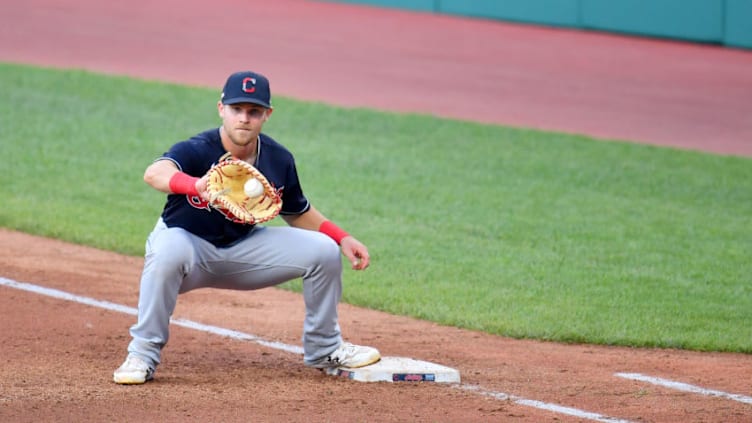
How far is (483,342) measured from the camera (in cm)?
708

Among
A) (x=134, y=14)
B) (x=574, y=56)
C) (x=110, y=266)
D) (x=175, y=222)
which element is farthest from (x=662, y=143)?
(x=134, y=14)

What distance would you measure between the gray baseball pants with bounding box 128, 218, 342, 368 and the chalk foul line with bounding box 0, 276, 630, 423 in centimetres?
66

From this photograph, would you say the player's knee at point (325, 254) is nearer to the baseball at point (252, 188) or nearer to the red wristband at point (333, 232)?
the red wristband at point (333, 232)

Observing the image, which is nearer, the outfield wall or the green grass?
the green grass

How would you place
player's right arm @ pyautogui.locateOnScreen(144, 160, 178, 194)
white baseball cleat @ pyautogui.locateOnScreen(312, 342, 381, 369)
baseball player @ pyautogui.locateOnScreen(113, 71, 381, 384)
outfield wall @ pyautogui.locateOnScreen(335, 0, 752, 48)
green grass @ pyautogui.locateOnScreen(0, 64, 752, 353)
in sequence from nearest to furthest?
player's right arm @ pyautogui.locateOnScreen(144, 160, 178, 194) < baseball player @ pyautogui.locateOnScreen(113, 71, 381, 384) < white baseball cleat @ pyautogui.locateOnScreen(312, 342, 381, 369) < green grass @ pyautogui.locateOnScreen(0, 64, 752, 353) < outfield wall @ pyautogui.locateOnScreen(335, 0, 752, 48)

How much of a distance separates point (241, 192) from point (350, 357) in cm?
105

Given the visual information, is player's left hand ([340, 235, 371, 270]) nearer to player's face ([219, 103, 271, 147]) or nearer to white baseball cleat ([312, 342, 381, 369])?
white baseball cleat ([312, 342, 381, 369])

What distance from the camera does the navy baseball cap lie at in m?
5.70

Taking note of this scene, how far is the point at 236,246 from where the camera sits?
235 inches

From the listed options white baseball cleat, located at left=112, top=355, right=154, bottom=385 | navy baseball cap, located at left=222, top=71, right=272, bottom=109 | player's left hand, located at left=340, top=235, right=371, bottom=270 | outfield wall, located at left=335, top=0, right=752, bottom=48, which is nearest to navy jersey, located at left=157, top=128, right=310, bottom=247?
navy baseball cap, located at left=222, top=71, right=272, bottom=109

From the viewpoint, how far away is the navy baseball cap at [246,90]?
18.7ft

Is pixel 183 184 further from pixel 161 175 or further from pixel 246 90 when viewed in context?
pixel 246 90

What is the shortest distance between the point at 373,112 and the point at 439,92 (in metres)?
1.84

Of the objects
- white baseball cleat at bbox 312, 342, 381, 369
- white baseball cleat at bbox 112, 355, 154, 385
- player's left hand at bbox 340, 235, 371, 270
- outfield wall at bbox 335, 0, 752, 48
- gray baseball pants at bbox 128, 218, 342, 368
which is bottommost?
white baseball cleat at bbox 112, 355, 154, 385
